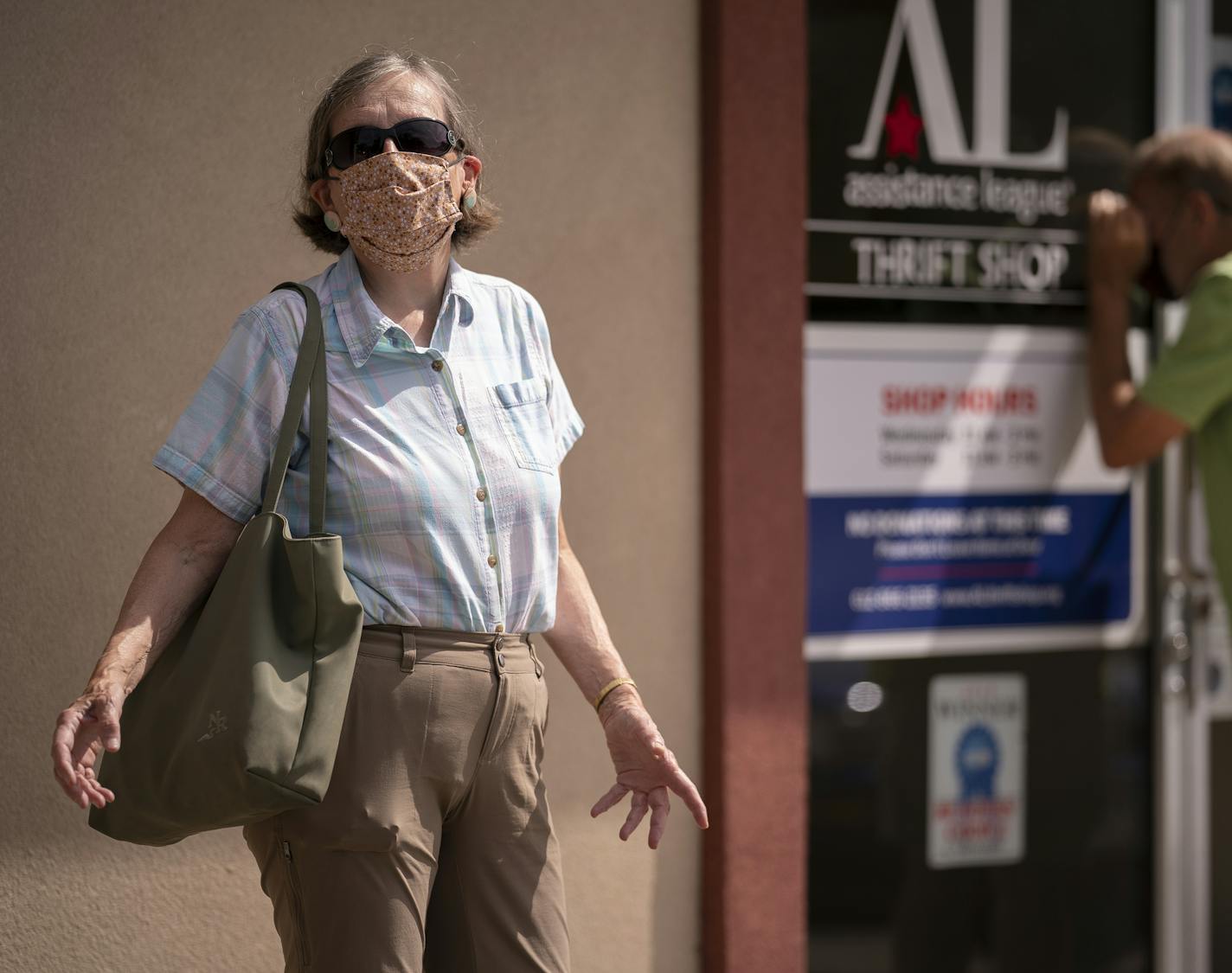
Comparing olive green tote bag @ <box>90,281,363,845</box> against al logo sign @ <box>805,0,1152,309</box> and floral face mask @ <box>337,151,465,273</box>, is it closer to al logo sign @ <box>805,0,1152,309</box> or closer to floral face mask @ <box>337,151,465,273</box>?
floral face mask @ <box>337,151,465,273</box>

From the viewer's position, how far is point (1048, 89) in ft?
12.0

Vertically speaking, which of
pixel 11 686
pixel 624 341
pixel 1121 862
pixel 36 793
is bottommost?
pixel 1121 862

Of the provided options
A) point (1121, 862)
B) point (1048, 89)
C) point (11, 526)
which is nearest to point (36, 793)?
point (11, 526)

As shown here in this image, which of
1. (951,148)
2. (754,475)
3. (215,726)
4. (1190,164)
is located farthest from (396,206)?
(1190,164)

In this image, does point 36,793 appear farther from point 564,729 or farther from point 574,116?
point 574,116

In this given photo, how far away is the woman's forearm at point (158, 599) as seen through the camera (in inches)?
74.6

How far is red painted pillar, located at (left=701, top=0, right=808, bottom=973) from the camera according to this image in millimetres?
3268

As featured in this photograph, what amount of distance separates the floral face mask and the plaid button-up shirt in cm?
7

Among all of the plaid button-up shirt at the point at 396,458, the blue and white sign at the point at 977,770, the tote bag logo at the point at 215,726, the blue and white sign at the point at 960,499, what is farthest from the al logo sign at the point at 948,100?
the tote bag logo at the point at 215,726

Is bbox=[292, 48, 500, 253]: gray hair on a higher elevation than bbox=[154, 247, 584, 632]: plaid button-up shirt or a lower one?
higher

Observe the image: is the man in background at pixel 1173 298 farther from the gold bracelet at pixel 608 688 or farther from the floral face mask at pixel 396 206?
the floral face mask at pixel 396 206

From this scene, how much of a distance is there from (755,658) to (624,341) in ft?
2.75

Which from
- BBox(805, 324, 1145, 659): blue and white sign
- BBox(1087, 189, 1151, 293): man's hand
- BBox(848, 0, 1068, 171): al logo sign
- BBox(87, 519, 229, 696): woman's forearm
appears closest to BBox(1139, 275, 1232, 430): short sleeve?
BBox(1087, 189, 1151, 293): man's hand

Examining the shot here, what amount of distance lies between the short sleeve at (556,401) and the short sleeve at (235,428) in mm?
459
